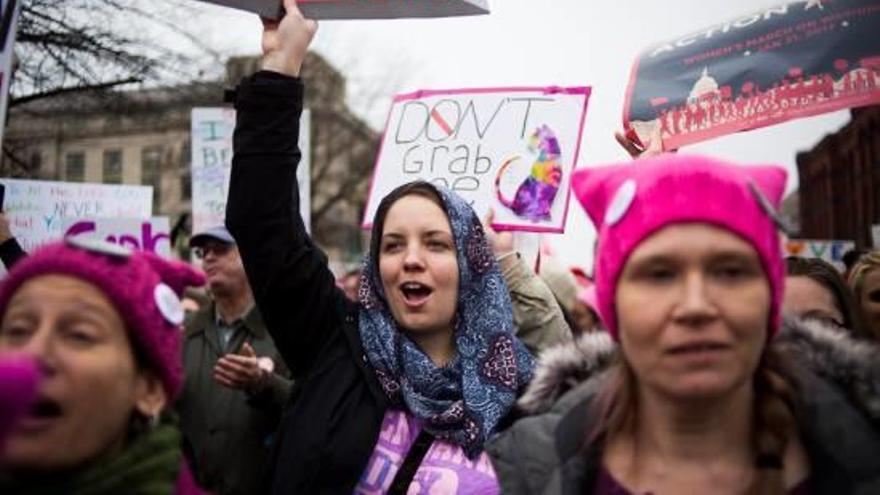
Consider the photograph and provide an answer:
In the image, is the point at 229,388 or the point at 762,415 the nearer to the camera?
the point at 762,415

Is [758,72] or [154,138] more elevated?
[154,138]

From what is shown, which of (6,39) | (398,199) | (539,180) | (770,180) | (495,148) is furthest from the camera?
(495,148)

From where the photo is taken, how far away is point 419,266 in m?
2.59

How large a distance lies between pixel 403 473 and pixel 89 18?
3306 mm

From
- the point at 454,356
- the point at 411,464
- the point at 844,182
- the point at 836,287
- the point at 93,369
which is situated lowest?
the point at 411,464

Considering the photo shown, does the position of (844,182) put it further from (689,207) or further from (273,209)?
(689,207)

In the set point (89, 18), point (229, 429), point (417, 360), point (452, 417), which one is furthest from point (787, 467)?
point (89, 18)

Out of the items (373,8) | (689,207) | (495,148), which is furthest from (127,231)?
(689,207)

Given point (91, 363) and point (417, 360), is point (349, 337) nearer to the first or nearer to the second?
point (417, 360)

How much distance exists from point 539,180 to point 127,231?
244cm

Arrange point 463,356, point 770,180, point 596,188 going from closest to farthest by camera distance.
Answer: point 770,180 < point 596,188 < point 463,356

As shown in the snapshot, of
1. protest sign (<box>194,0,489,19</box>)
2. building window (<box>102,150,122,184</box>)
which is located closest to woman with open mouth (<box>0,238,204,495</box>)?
protest sign (<box>194,0,489,19</box>)

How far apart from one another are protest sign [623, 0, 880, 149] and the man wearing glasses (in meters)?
1.84

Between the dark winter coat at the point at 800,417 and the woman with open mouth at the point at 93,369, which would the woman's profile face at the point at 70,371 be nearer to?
the woman with open mouth at the point at 93,369
